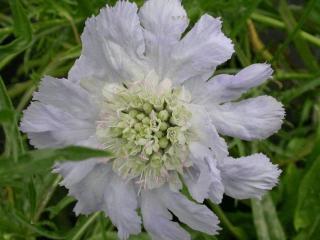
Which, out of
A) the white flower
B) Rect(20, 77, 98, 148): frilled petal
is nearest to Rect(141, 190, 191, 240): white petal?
the white flower

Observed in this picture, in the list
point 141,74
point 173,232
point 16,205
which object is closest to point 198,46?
point 141,74

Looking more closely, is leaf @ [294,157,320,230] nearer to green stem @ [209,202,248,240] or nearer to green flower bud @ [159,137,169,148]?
green stem @ [209,202,248,240]

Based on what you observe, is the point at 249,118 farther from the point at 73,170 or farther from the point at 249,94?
the point at 249,94

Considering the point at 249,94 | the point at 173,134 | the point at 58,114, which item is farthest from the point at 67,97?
the point at 249,94

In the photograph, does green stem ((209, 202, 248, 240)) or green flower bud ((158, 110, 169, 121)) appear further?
green stem ((209, 202, 248, 240))

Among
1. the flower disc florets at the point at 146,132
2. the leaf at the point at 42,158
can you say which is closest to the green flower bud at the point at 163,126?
the flower disc florets at the point at 146,132

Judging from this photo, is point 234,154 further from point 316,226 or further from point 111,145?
point 111,145

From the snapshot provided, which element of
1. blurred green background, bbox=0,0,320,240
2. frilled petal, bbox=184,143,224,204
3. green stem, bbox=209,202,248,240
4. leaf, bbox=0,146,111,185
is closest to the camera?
leaf, bbox=0,146,111,185

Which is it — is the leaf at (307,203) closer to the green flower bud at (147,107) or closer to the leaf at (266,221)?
the leaf at (266,221)
